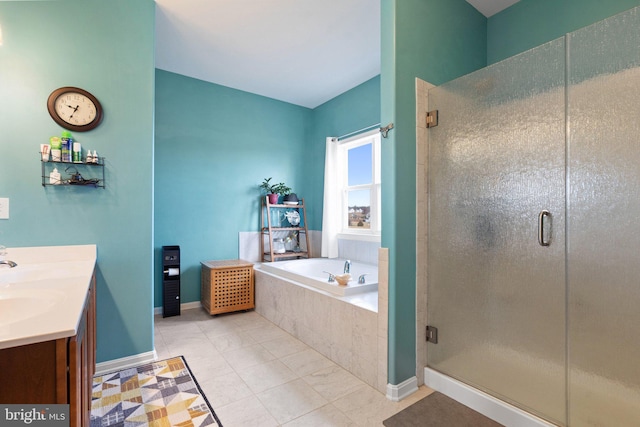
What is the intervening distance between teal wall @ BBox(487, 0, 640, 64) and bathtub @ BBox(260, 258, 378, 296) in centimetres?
220

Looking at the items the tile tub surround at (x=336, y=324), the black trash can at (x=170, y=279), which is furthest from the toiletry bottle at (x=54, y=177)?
the tile tub surround at (x=336, y=324)

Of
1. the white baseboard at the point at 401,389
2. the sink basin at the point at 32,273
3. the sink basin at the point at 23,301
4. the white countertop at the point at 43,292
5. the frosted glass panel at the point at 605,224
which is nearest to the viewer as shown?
the white countertop at the point at 43,292

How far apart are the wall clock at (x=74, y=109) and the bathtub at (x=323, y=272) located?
199 centimetres

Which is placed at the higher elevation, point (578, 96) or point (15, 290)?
point (578, 96)

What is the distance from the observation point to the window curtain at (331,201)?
156 inches

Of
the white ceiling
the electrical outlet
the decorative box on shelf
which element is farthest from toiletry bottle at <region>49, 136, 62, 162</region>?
the decorative box on shelf

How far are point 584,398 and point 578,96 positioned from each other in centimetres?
142

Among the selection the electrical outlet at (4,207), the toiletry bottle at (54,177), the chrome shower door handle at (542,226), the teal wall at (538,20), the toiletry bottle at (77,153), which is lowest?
the chrome shower door handle at (542,226)

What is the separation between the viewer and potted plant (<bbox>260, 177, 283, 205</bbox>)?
400 cm

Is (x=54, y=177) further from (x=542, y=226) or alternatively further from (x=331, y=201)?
(x=542, y=226)

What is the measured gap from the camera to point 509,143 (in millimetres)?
1670

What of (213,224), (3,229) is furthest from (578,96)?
(213,224)

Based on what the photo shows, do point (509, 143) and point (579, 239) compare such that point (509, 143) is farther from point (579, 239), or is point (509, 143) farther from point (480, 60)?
point (480, 60)

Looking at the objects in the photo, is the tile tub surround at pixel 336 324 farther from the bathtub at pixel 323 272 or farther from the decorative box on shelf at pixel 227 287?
the decorative box on shelf at pixel 227 287
